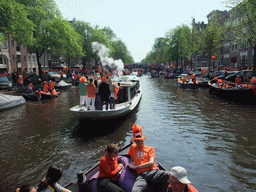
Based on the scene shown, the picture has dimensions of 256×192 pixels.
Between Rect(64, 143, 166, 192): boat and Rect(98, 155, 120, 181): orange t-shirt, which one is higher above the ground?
Rect(98, 155, 120, 181): orange t-shirt

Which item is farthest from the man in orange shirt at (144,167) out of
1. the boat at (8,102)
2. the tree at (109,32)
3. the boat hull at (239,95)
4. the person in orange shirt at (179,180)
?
the tree at (109,32)

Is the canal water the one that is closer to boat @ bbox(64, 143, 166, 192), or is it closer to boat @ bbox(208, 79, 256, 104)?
boat @ bbox(64, 143, 166, 192)

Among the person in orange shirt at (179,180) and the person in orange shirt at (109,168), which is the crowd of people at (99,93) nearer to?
the person in orange shirt at (109,168)

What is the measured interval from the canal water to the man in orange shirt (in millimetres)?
2005

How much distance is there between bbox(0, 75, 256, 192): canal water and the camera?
609 cm

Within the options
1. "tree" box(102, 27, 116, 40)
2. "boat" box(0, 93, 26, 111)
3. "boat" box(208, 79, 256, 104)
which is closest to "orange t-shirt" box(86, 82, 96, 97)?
"boat" box(0, 93, 26, 111)

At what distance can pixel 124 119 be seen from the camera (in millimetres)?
11844

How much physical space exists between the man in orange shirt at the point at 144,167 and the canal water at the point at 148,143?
201 centimetres

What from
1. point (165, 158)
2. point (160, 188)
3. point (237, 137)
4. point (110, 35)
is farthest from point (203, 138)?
point (110, 35)

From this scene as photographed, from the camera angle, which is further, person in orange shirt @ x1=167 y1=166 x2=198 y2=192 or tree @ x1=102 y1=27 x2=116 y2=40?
tree @ x1=102 y1=27 x2=116 y2=40

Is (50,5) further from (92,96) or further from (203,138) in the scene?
(203,138)

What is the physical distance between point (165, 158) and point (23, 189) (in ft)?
17.4

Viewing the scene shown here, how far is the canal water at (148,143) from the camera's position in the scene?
6.09m

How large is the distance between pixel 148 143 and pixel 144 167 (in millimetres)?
4393
